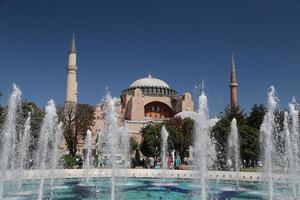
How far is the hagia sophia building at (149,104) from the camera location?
45844 mm

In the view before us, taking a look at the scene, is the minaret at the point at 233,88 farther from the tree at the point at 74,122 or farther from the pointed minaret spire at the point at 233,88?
the tree at the point at 74,122

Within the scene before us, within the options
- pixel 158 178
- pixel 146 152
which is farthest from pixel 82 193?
pixel 146 152

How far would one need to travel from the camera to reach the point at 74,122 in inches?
1270

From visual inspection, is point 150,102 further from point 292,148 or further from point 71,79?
point 292,148

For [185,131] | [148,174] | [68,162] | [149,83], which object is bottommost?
[148,174]

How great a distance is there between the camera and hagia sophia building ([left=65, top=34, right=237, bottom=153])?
45.8 metres

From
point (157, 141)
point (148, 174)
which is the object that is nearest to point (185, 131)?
point (157, 141)

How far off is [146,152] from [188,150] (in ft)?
14.9

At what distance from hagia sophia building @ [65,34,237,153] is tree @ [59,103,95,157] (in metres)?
10.9

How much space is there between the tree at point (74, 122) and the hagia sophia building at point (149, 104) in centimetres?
A: 1088

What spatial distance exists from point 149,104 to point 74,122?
2282 centimetres

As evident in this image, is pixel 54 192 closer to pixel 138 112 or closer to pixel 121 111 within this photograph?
pixel 138 112

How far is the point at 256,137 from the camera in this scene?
26812mm

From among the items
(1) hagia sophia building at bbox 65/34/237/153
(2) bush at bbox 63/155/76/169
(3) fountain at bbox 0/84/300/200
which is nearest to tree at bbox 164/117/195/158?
(1) hagia sophia building at bbox 65/34/237/153
